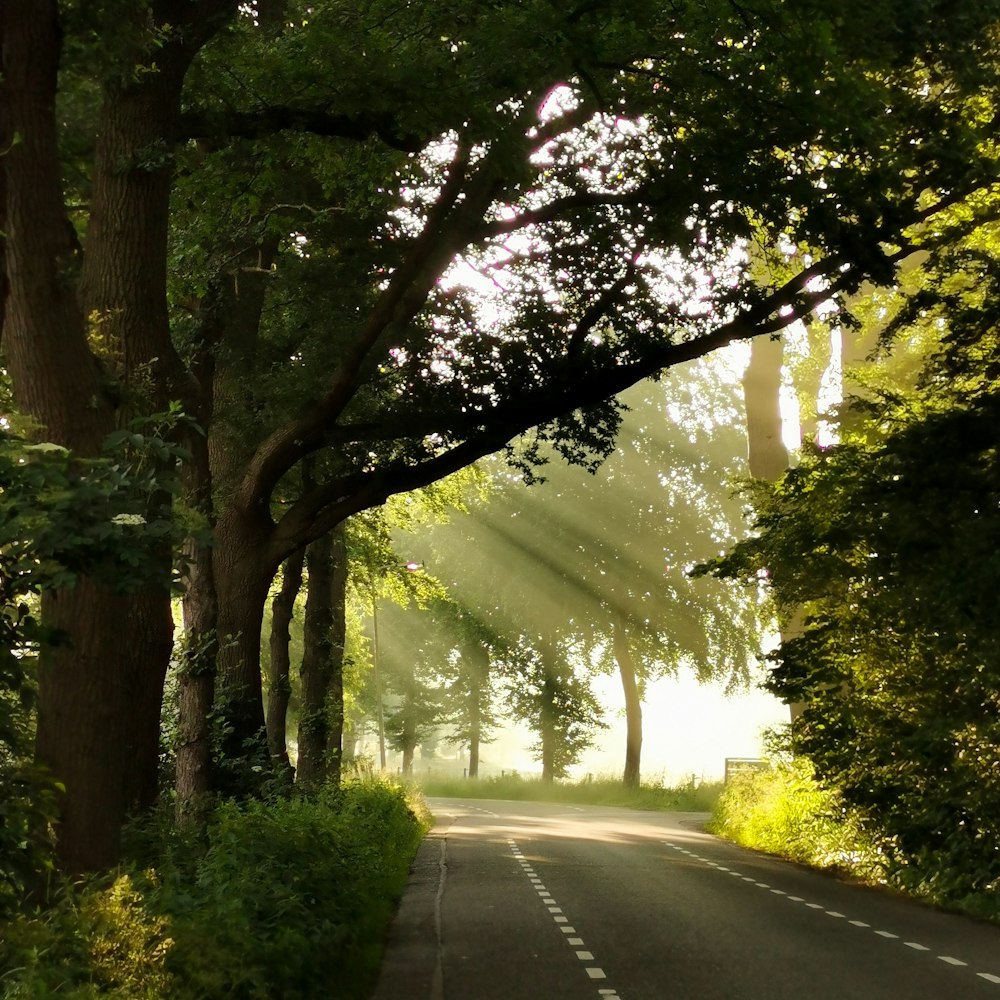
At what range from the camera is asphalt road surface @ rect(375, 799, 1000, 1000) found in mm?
12242

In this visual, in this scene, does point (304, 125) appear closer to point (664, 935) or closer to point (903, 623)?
point (664, 935)

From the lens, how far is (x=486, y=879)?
872 inches

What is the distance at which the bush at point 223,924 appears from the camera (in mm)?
7516

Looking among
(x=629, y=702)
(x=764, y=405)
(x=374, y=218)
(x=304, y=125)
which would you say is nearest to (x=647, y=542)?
(x=629, y=702)

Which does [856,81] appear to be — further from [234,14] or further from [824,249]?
[234,14]

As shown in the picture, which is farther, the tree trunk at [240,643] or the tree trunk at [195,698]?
the tree trunk at [240,643]

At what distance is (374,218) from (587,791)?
4467 cm

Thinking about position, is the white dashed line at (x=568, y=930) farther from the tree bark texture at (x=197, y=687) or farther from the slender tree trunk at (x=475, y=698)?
the slender tree trunk at (x=475, y=698)

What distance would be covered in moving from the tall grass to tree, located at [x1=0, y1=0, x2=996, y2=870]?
26.2m

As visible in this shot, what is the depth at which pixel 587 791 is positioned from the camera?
62.0 metres

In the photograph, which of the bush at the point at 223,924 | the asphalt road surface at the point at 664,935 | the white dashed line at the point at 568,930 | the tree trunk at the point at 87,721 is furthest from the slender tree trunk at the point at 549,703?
the tree trunk at the point at 87,721

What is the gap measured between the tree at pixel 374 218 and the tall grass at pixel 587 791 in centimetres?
2622

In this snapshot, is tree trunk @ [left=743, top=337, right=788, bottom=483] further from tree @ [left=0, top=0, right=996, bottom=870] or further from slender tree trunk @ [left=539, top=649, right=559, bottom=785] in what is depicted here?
slender tree trunk @ [left=539, top=649, right=559, bottom=785]

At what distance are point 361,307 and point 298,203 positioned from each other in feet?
8.80
